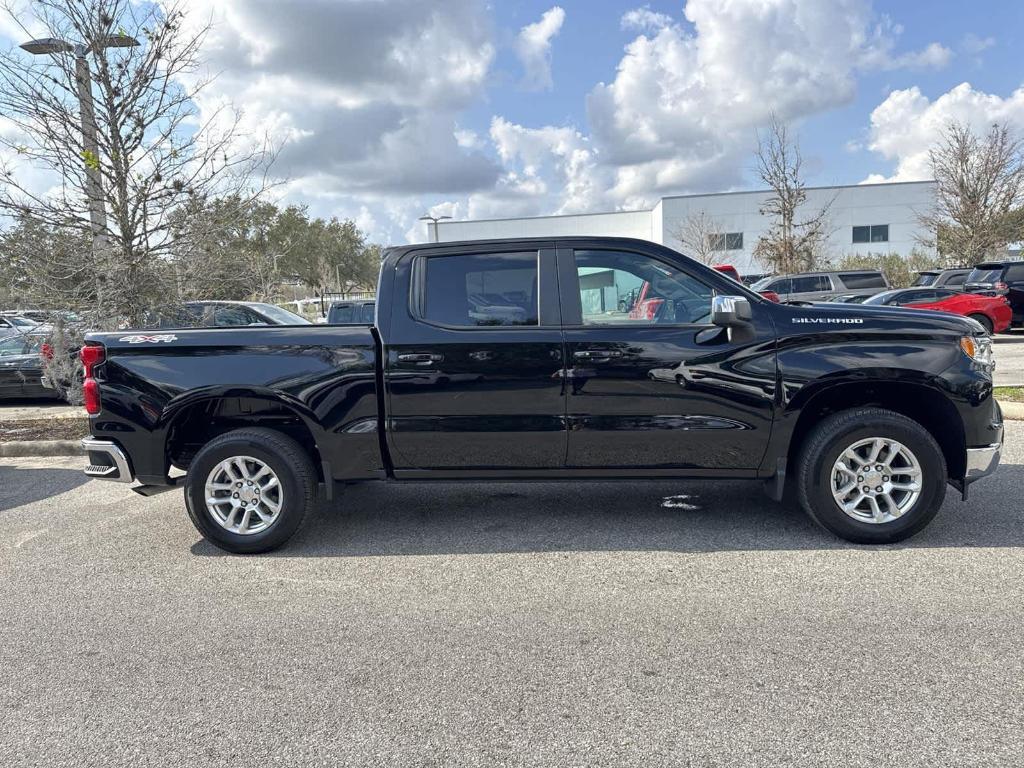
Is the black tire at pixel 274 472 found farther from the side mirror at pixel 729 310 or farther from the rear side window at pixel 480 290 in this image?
the side mirror at pixel 729 310

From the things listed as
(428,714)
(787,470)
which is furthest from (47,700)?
(787,470)

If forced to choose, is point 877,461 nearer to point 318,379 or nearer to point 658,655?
point 658,655

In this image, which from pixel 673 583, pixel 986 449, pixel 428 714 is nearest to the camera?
pixel 428 714

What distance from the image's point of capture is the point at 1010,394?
8.52 meters

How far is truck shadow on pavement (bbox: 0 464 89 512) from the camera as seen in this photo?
6062mm

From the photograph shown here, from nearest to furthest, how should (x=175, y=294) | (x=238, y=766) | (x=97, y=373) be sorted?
(x=238, y=766) < (x=97, y=373) < (x=175, y=294)

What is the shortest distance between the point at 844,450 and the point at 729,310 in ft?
3.71

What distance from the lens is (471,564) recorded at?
4.19 meters

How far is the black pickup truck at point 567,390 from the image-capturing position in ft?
13.7

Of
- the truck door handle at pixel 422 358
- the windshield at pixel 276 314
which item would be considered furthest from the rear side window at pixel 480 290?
the windshield at pixel 276 314

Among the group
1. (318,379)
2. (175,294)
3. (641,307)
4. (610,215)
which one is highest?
(610,215)

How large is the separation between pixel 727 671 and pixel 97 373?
4117mm

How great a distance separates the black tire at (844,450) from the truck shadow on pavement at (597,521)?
140 mm

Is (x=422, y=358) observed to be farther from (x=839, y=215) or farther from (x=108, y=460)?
(x=839, y=215)
